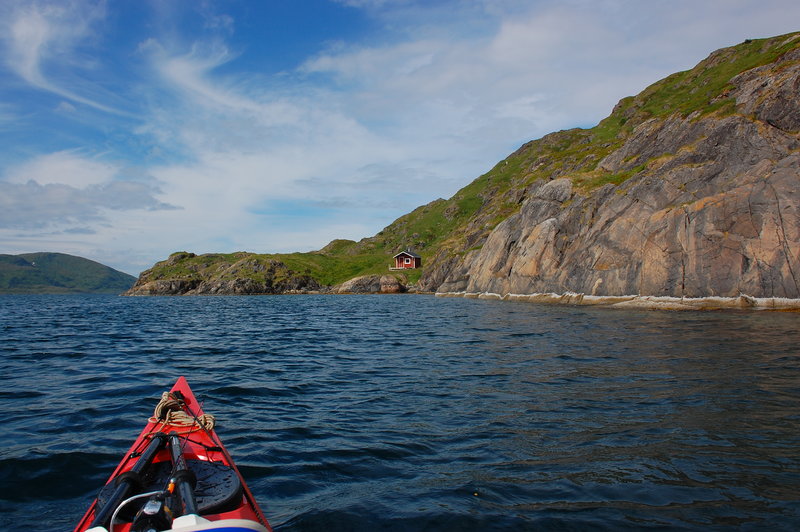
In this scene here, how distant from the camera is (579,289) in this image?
53.9 metres

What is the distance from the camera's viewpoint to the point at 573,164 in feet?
314

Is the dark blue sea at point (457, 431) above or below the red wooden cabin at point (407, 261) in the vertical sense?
below

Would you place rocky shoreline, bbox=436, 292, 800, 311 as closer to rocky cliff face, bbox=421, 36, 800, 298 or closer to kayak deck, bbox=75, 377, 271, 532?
rocky cliff face, bbox=421, 36, 800, 298

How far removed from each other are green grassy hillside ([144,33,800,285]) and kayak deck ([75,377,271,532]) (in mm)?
63292

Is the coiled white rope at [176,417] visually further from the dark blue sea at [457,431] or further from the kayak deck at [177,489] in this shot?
the dark blue sea at [457,431]

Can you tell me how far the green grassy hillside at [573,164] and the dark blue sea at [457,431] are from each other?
2039 inches

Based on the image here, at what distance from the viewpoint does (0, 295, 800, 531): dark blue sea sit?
682 cm

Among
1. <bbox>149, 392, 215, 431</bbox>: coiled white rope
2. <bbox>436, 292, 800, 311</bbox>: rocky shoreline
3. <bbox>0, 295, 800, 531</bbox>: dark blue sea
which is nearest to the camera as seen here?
<bbox>0, 295, 800, 531</bbox>: dark blue sea

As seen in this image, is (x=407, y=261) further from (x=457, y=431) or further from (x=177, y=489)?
(x=177, y=489)

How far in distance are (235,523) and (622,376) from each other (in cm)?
1446

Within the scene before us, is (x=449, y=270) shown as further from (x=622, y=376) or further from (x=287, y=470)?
(x=287, y=470)

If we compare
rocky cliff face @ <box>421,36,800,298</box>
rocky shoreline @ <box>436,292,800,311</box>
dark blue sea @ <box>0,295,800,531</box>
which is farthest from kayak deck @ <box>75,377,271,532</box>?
rocky cliff face @ <box>421,36,800,298</box>

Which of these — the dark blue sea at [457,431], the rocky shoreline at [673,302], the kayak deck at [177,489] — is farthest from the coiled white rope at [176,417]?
the rocky shoreline at [673,302]

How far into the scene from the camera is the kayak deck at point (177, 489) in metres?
5.00
